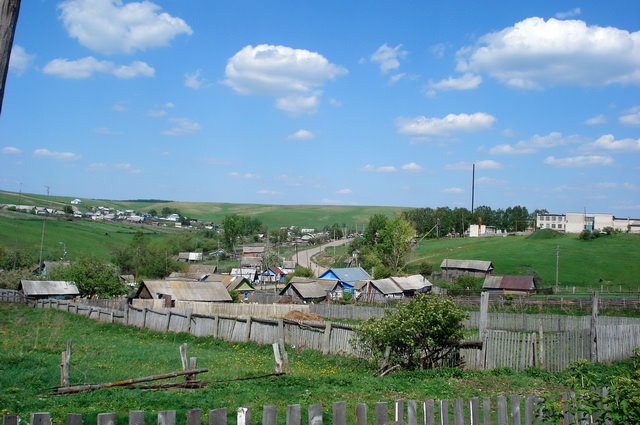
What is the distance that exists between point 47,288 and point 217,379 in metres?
45.1

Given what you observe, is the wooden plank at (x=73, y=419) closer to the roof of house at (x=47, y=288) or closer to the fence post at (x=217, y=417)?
the fence post at (x=217, y=417)

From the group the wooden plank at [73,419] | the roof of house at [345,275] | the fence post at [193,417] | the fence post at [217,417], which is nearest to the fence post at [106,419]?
the wooden plank at [73,419]

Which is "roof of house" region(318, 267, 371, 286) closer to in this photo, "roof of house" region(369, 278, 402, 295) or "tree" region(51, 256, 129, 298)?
"roof of house" region(369, 278, 402, 295)

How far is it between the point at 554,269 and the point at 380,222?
121 feet

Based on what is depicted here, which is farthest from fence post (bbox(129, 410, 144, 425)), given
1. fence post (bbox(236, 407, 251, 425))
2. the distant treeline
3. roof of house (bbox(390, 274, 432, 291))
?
the distant treeline

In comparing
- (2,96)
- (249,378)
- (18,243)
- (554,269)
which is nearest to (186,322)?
(249,378)

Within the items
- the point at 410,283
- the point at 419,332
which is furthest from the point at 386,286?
the point at 419,332

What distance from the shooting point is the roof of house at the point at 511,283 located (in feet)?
249

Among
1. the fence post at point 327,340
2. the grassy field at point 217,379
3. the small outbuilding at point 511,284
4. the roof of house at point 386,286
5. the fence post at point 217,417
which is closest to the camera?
the fence post at point 217,417

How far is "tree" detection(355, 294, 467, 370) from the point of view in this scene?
17469 millimetres

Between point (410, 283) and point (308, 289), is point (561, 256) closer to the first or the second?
point (410, 283)

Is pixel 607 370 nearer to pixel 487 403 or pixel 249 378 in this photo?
pixel 249 378

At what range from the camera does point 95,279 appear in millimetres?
56062

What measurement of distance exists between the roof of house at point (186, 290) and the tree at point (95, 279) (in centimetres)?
525
